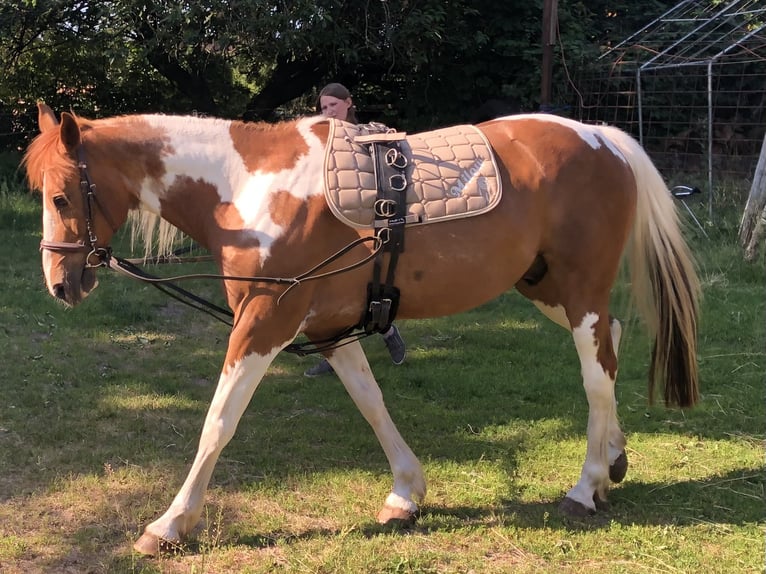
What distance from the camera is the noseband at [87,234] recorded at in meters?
2.54

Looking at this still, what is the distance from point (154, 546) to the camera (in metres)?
2.63

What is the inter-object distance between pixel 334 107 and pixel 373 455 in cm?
200

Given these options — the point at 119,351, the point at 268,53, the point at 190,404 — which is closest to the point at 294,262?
the point at 190,404

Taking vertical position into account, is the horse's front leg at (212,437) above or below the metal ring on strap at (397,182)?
below

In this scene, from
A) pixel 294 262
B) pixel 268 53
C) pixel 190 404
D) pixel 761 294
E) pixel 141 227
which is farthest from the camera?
pixel 268 53

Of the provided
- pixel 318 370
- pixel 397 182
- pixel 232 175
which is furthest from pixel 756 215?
pixel 232 175

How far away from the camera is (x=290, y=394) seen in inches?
174

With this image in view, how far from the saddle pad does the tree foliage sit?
6451 mm

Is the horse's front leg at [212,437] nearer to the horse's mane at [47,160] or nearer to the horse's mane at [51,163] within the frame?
the horse's mane at [51,163]

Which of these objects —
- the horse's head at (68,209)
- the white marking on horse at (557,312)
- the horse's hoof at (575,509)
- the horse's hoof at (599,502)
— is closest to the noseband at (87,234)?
the horse's head at (68,209)

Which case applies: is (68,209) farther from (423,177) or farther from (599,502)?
(599,502)

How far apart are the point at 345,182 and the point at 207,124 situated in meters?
0.63

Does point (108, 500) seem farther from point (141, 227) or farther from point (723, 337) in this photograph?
point (723, 337)

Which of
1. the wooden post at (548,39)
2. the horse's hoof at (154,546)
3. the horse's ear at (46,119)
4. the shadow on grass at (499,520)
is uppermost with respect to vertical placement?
the wooden post at (548,39)
